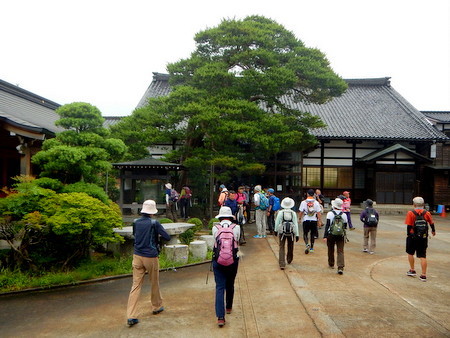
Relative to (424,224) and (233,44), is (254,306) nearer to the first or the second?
(424,224)

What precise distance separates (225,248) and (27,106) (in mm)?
12409

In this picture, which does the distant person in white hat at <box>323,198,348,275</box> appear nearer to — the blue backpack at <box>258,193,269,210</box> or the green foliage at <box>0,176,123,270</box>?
the blue backpack at <box>258,193,269,210</box>

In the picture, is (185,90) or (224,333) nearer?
(224,333)

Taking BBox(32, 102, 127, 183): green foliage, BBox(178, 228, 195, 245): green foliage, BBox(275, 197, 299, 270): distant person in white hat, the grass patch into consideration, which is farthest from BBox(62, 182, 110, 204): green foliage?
BBox(275, 197, 299, 270): distant person in white hat

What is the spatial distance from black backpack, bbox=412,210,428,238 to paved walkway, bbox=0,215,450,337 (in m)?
1.01

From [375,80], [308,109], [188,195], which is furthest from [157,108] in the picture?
[375,80]

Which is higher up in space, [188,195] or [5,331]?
[188,195]

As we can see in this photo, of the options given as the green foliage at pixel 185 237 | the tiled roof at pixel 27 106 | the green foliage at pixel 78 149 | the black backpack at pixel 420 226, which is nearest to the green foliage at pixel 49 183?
the green foliage at pixel 78 149

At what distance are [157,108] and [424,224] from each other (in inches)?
455

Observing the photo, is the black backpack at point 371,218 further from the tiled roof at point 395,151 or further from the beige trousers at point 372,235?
the tiled roof at point 395,151

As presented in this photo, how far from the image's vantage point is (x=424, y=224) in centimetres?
714

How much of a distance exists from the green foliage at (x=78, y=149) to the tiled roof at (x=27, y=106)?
240 cm

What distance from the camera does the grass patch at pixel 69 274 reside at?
6914 millimetres

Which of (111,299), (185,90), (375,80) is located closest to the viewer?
(111,299)
